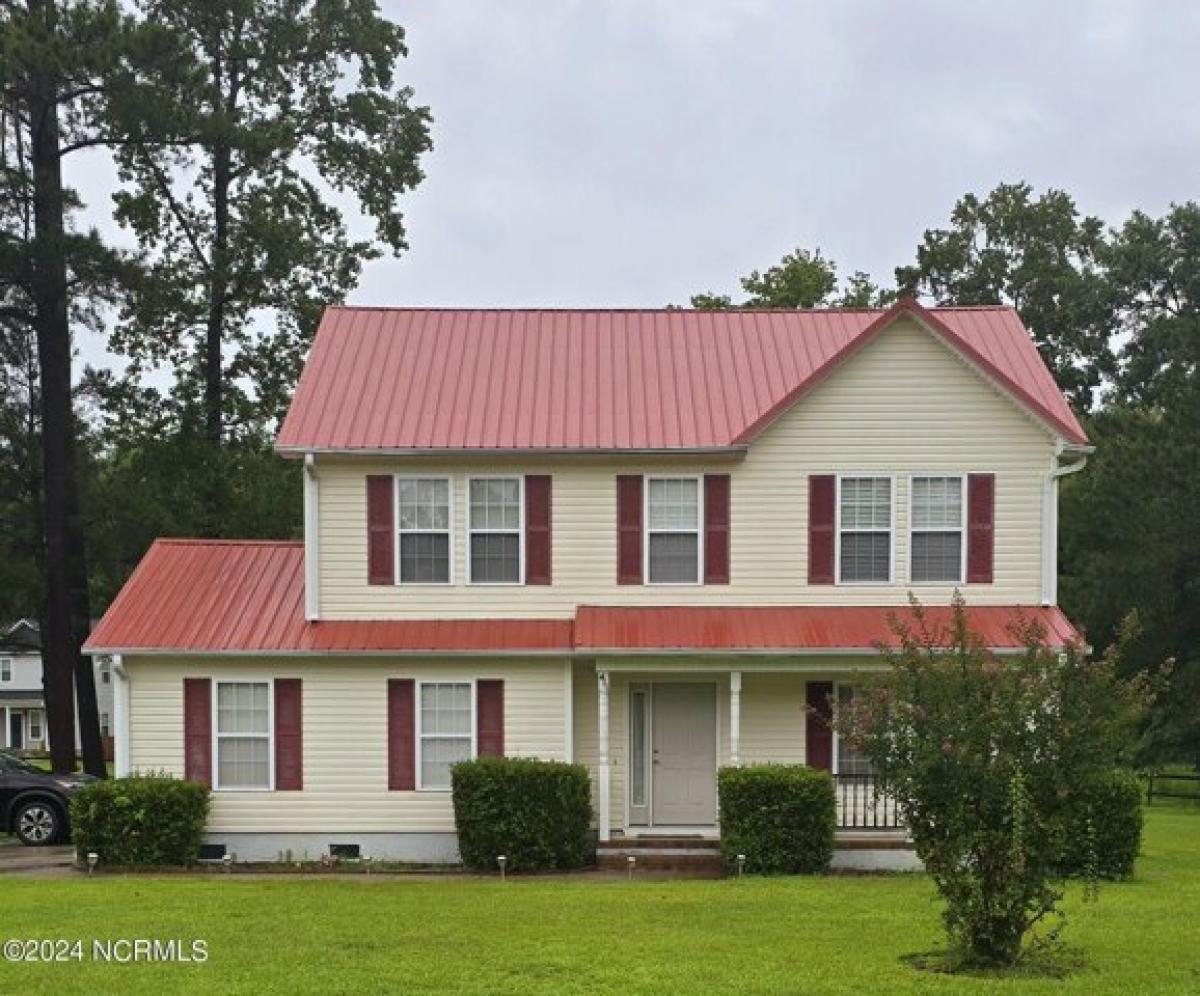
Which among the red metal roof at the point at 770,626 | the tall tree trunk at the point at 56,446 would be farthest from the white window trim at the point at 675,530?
the tall tree trunk at the point at 56,446

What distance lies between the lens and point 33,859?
20141mm

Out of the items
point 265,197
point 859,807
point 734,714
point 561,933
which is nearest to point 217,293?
point 265,197

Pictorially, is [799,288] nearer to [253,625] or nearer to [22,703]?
[253,625]

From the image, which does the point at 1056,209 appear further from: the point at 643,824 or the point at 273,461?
the point at 643,824

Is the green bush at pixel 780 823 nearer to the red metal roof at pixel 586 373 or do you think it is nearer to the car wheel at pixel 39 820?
the red metal roof at pixel 586 373

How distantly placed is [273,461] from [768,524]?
14790 mm

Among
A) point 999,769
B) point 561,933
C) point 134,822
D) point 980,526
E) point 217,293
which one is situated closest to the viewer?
point 999,769

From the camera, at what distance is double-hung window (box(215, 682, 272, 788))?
2020 cm

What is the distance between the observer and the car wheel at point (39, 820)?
72.5 feet

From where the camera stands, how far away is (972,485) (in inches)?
808

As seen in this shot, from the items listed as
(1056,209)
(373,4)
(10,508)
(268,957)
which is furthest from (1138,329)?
(268,957)

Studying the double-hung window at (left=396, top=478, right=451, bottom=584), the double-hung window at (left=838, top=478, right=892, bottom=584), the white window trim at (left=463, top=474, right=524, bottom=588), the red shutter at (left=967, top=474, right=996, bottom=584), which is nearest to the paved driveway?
the double-hung window at (left=396, top=478, right=451, bottom=584)

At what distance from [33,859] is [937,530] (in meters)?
13.3

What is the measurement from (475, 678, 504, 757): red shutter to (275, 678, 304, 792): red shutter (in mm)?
2441
